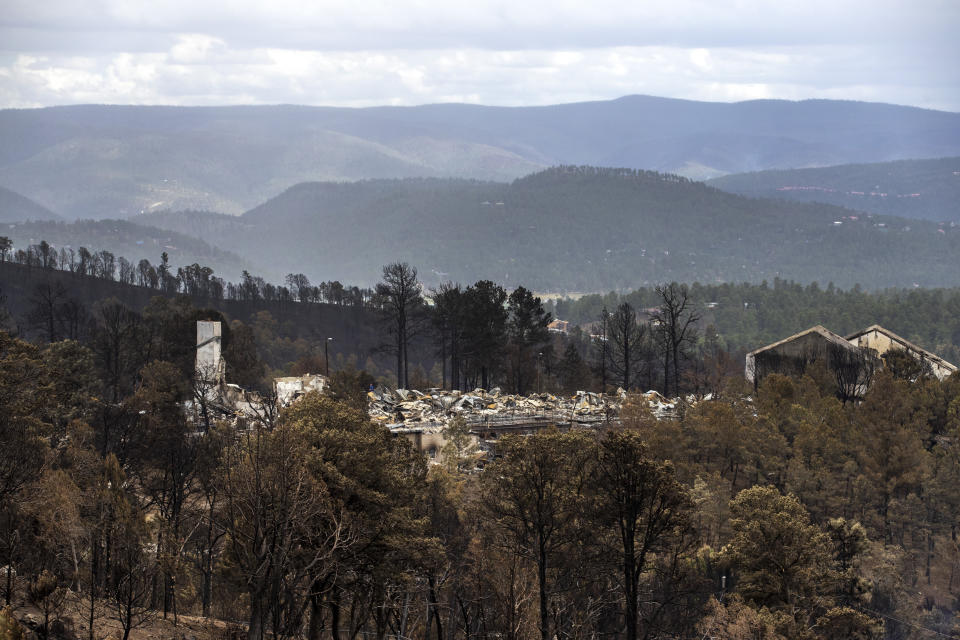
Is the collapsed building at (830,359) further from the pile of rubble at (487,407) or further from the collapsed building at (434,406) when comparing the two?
the pile of rubble at (487,407)

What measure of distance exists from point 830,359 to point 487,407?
23.7 m

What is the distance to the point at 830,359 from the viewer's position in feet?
221

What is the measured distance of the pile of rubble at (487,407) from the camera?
2105 inches

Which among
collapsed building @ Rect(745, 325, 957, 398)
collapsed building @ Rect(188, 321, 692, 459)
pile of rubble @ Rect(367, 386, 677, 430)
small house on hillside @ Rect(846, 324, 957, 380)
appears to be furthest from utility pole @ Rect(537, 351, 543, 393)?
small house on hillside @ Rect(846, 324, 957, 380)

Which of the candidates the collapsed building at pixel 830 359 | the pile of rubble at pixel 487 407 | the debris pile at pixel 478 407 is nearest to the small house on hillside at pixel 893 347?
the collapsed building at pixel 830 359

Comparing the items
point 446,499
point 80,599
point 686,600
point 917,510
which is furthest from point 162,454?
point 917,510

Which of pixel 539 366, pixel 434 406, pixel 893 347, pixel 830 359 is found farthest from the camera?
pixel 539 366

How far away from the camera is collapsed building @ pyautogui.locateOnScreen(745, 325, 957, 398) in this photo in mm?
65188

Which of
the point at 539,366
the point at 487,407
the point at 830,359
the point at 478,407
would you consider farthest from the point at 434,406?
the point at 830,359

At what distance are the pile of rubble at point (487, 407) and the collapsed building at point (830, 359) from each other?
11942mm

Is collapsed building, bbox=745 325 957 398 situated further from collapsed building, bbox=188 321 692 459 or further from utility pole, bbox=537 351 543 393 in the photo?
utility pole, bbox=537 351 543 393

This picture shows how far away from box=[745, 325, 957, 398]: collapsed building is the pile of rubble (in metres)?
11.9

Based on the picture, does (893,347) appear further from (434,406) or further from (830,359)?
(434,406)

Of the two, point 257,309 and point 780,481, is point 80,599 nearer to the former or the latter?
point 780,481
